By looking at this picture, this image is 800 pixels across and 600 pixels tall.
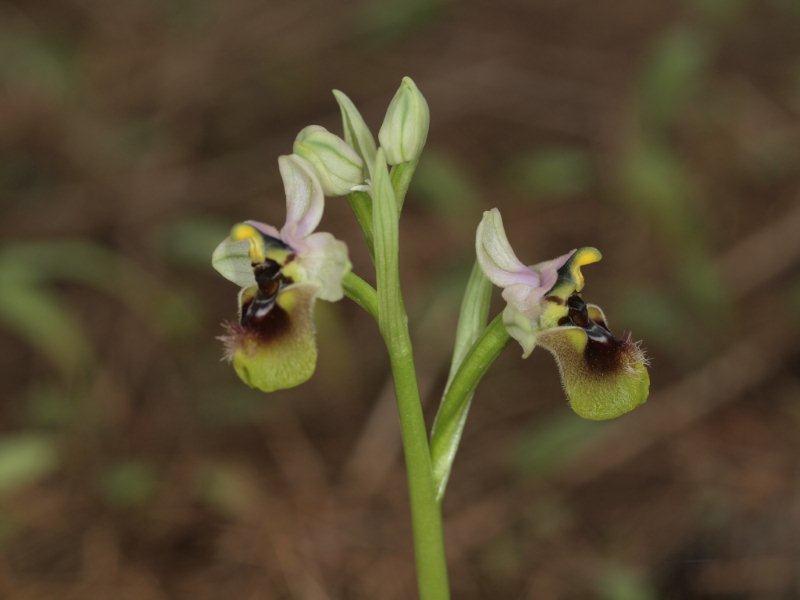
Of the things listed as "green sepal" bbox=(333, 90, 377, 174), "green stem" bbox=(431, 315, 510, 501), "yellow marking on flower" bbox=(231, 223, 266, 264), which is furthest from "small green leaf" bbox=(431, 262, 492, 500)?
"yellow marking on flower" bbox=(231, 223, 266, 264)

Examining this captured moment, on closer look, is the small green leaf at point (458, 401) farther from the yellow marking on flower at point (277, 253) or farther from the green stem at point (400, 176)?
the yellow marking on flower at point (277, 253)

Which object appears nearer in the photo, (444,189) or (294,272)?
(294,272)

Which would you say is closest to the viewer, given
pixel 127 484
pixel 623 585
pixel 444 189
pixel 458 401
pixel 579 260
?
pixel 579 260

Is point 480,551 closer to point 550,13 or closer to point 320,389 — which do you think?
point 320,389

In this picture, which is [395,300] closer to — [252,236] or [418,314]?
[252,236]

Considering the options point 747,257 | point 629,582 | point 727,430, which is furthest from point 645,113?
point 629,582

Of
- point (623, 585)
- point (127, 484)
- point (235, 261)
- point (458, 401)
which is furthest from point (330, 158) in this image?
point (127, 484)
